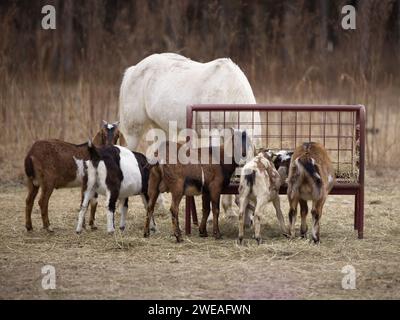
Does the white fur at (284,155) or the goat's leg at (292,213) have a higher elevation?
the white fur at (284,155)

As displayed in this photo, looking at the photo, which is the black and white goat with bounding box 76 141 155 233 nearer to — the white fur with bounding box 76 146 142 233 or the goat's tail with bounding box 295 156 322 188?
the white fur with bounding box 76 146 142 233

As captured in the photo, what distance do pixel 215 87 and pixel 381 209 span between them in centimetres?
242

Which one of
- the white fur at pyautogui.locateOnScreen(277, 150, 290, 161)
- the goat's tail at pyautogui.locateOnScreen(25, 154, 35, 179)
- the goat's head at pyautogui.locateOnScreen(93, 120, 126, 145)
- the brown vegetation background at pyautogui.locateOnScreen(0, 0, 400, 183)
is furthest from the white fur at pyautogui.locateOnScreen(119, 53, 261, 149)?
the goat's tail at pyautogui.locateOnScreen(25, 154, 35, 179)

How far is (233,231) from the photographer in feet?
25.9

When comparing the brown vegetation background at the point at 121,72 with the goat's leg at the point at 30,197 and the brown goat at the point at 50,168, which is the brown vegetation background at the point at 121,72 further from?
the brown goat at the point at 50,168

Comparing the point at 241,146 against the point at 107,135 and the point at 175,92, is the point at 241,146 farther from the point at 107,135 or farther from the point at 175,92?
→ the point at 175,92

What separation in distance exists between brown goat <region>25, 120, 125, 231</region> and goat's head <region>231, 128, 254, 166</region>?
1.44 metres

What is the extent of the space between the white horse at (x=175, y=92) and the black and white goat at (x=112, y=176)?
125 centimetres

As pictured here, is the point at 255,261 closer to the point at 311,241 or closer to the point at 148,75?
the point at 311,241

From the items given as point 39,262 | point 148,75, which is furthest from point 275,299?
point 148,75

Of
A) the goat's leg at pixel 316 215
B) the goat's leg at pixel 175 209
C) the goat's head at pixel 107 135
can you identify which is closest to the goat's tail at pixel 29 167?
the goat's head at pixel 107 135

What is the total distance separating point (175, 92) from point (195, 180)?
85.3 inches

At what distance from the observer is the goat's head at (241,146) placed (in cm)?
735

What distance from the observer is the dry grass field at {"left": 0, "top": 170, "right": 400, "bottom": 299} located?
567 cm
